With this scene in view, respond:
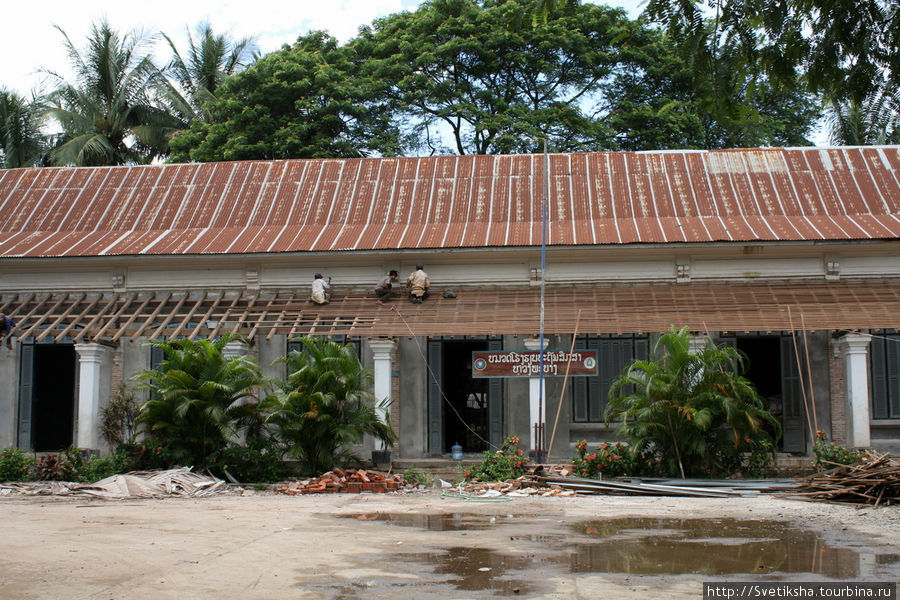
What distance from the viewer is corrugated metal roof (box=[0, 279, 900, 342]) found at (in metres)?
15.3

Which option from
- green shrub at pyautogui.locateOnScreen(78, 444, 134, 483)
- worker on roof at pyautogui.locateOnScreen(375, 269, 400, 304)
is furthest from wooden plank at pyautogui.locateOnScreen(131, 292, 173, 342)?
worker on roof at pyautogui.locateOnScreen(375, 269, 400, 304)

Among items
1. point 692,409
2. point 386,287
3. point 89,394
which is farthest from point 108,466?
point 692,409

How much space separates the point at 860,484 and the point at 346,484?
22.1 feet

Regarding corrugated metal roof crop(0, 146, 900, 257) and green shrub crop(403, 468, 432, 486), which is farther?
corrugated metal roof crop(0, 146, 900, 257)

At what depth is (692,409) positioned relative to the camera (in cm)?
1261

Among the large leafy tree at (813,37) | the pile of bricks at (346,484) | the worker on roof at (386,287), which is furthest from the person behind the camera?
the worker on roof at (386,287)

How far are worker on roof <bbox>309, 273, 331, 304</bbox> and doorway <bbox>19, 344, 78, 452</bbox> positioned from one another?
16.5 feet

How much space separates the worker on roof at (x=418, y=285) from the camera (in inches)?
656

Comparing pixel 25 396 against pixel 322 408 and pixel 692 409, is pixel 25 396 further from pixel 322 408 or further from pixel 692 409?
pixel 692 409

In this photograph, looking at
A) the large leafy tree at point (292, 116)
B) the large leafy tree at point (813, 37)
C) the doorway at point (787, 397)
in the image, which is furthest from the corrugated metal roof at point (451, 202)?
the large leafy tree at point (813, 37)

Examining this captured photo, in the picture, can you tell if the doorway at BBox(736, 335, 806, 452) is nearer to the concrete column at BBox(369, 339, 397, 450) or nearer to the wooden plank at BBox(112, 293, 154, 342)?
the concrete column at BBox(369, 339, 397, 450)

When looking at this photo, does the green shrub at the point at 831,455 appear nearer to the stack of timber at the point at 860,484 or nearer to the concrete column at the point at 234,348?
the stack of timber at the point at 860,484

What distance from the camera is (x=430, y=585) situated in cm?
616

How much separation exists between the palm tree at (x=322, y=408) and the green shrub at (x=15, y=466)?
12.1 ft
